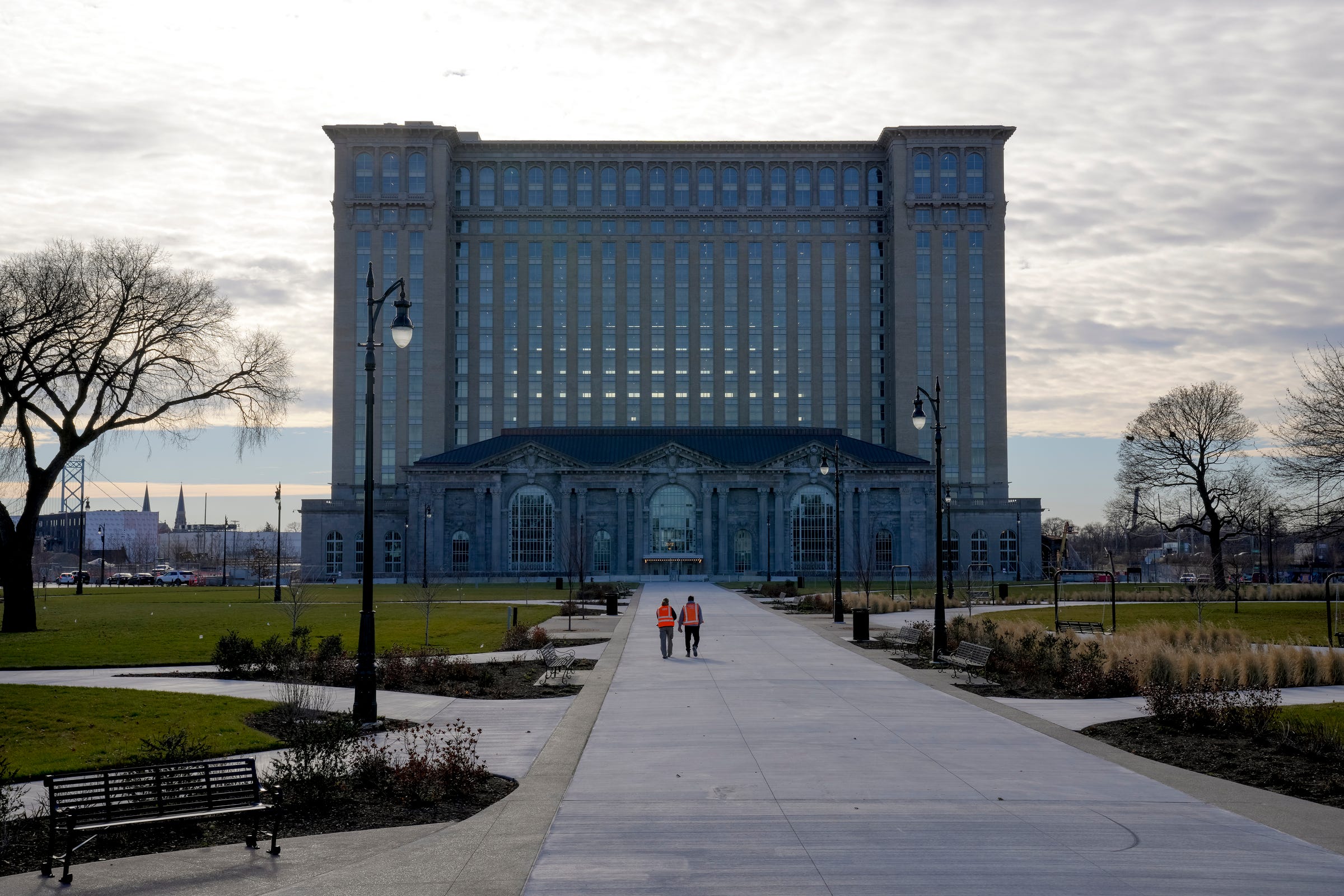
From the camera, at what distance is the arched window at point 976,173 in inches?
5089

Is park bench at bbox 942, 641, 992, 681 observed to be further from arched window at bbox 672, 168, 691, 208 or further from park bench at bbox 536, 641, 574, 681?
arched window at bbox 672, 168, 691, 208

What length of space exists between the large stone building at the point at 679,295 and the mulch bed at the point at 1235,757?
324 feet

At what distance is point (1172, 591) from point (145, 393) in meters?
67.4

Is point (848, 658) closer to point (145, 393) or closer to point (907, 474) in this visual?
point (145, 393)

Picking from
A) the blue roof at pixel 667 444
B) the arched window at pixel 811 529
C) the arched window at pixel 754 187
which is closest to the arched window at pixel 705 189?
the arched window at pixel 754 187

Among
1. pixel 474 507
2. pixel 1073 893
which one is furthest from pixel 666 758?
pixel 474 507

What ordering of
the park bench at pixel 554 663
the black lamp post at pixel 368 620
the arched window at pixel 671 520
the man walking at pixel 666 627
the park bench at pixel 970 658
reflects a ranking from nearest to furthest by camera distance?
the black lamp post at pixel 368 620 < the park bench at pixel 554 663 < the park bench at pixel 970 658 < the man walking at pixel 666 627 < the arched window at pixel 671 520

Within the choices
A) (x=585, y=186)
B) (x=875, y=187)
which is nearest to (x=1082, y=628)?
(x=875, y=187)

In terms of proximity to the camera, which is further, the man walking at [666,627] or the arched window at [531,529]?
the arched window at [531,529]

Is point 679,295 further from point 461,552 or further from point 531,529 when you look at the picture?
point 461,552

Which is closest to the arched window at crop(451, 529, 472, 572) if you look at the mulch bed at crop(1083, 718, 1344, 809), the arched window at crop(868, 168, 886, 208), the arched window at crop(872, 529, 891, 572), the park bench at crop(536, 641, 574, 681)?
the arched window at crop(872, 529, 891, 572)

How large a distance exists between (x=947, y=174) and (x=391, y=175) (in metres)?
64.0

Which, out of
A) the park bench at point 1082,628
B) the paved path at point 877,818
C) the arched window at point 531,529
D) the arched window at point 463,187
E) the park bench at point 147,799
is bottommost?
the park bench at point 1082,628

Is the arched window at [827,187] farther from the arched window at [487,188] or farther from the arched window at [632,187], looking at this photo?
the arched window at [487,188]
